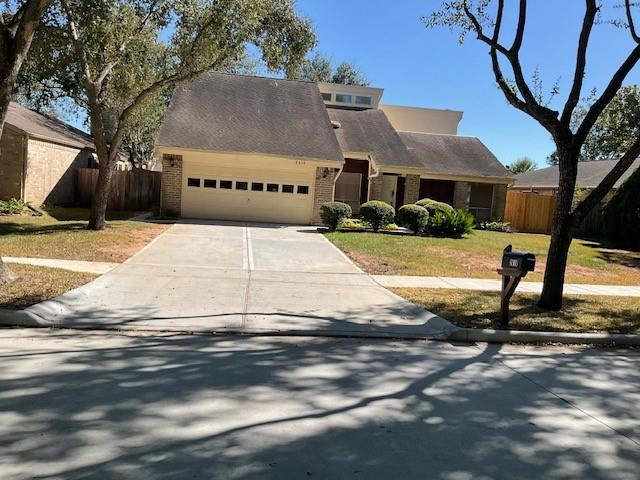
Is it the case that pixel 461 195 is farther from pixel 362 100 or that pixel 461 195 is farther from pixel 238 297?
pixel 238 297

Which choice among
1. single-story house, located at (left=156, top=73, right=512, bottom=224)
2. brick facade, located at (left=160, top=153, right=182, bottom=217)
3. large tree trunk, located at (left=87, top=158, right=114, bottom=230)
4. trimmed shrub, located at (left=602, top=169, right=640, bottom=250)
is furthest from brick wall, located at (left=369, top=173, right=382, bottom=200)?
large tree trunk, located at (left=87, top=158, right=114, bottom=230)

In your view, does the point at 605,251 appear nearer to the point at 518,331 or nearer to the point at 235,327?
the point at 518,331

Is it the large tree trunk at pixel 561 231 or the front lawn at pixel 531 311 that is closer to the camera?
the front lawn at pixel 531 311

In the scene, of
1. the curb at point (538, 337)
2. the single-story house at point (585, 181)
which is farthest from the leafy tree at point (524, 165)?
the curb at point (538, 337)

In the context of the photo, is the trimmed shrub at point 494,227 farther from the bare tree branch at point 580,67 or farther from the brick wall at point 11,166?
the brick wall at point 11,166

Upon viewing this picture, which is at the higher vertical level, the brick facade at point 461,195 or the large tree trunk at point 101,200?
the brick facade at point 461,195

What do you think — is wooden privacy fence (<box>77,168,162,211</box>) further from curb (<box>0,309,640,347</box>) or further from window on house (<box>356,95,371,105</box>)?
curb (<box>0,309,640,347</box>)

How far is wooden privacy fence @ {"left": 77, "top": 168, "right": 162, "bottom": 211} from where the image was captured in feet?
81.3

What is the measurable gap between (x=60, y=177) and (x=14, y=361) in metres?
20.4

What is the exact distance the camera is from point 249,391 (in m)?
4.75

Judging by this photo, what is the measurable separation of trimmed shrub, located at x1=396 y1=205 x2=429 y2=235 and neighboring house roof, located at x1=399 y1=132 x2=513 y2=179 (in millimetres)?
5414

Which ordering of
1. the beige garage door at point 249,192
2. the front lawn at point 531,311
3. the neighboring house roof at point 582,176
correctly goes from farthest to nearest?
the neighboring house roof at point 582,176
the beige garage door at point 249,192
the front lawn at point 531,311

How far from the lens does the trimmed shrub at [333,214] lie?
62.4 ft

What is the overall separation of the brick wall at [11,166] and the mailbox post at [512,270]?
18.6m
